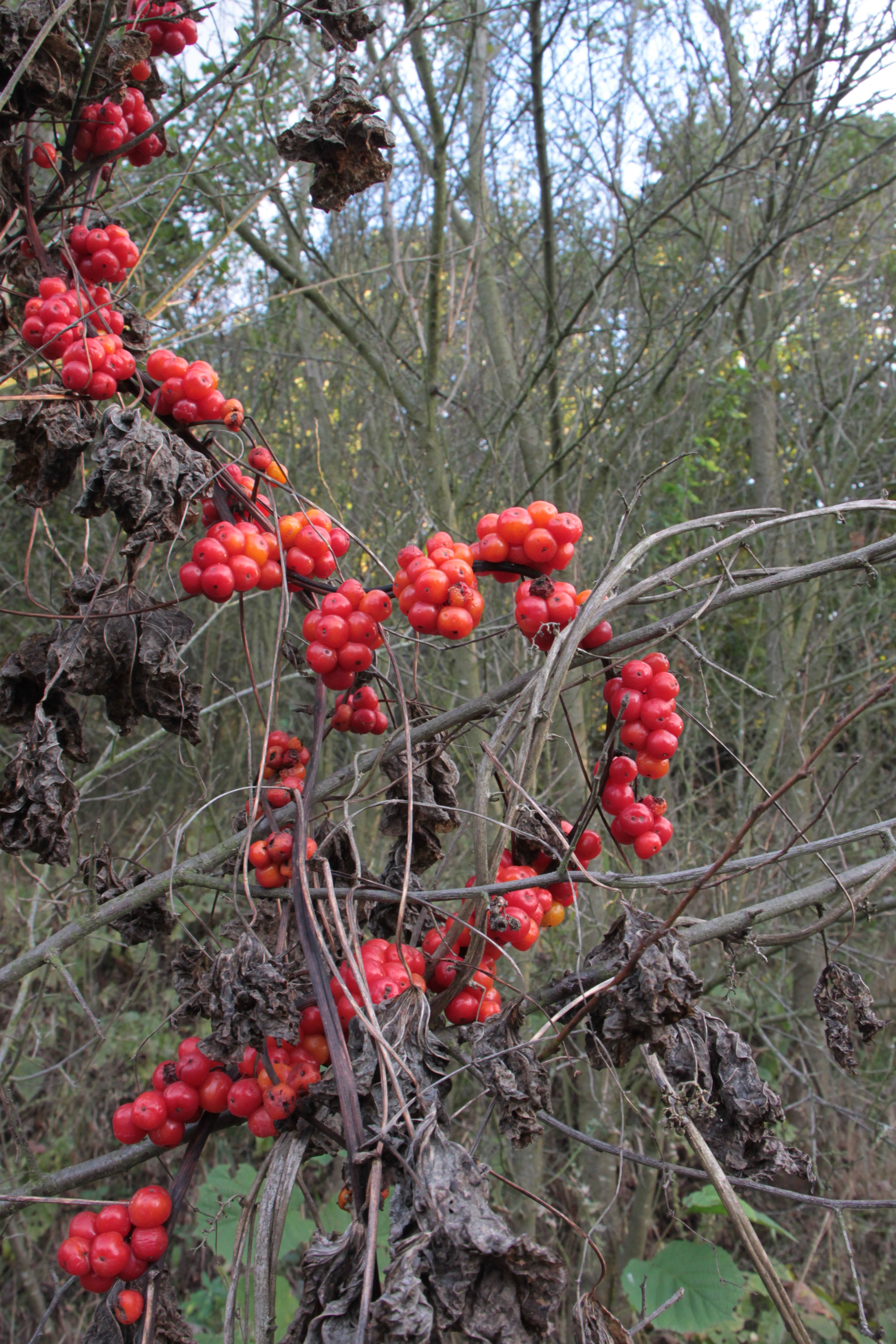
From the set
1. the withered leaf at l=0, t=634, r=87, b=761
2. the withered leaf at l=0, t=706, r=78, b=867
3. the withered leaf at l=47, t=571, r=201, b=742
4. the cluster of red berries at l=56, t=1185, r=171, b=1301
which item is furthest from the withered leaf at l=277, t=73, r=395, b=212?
the cluster of red berries at l=56, t=1185, r=171, b=1301

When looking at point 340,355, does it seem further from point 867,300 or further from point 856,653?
point 856,653

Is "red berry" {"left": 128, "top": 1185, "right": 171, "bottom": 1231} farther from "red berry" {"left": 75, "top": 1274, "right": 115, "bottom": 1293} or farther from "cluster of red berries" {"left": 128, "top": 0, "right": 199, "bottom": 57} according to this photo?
"cluster of red berries" {"left": 128, "top": 0, "right": 199, "bottom": 57}

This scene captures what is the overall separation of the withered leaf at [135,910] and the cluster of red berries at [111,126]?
1290mm

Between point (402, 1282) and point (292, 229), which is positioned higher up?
point (292, 229)

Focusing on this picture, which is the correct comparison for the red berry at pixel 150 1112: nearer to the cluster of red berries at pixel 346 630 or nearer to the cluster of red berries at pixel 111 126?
the cluster of red berries at pixel 346 630

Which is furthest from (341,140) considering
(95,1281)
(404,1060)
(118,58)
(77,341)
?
(95,1281)

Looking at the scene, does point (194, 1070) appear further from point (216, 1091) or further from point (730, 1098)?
point (730, 1098)

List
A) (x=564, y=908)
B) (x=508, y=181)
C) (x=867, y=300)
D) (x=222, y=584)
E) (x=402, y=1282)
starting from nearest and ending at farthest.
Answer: (x=402, y=1282), (x=222, y=584), (x=564, y=908), (x=508, y=181), (x=867, y=300)

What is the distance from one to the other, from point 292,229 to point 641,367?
1.77 meters

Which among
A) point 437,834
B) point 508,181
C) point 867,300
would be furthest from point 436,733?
point 867,300

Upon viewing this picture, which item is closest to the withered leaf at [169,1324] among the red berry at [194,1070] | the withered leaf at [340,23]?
the red berry at [194,1070]

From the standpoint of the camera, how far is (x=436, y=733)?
1314mm

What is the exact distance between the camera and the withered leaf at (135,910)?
1.36m

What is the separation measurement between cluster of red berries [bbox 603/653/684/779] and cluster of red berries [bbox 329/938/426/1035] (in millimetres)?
453
